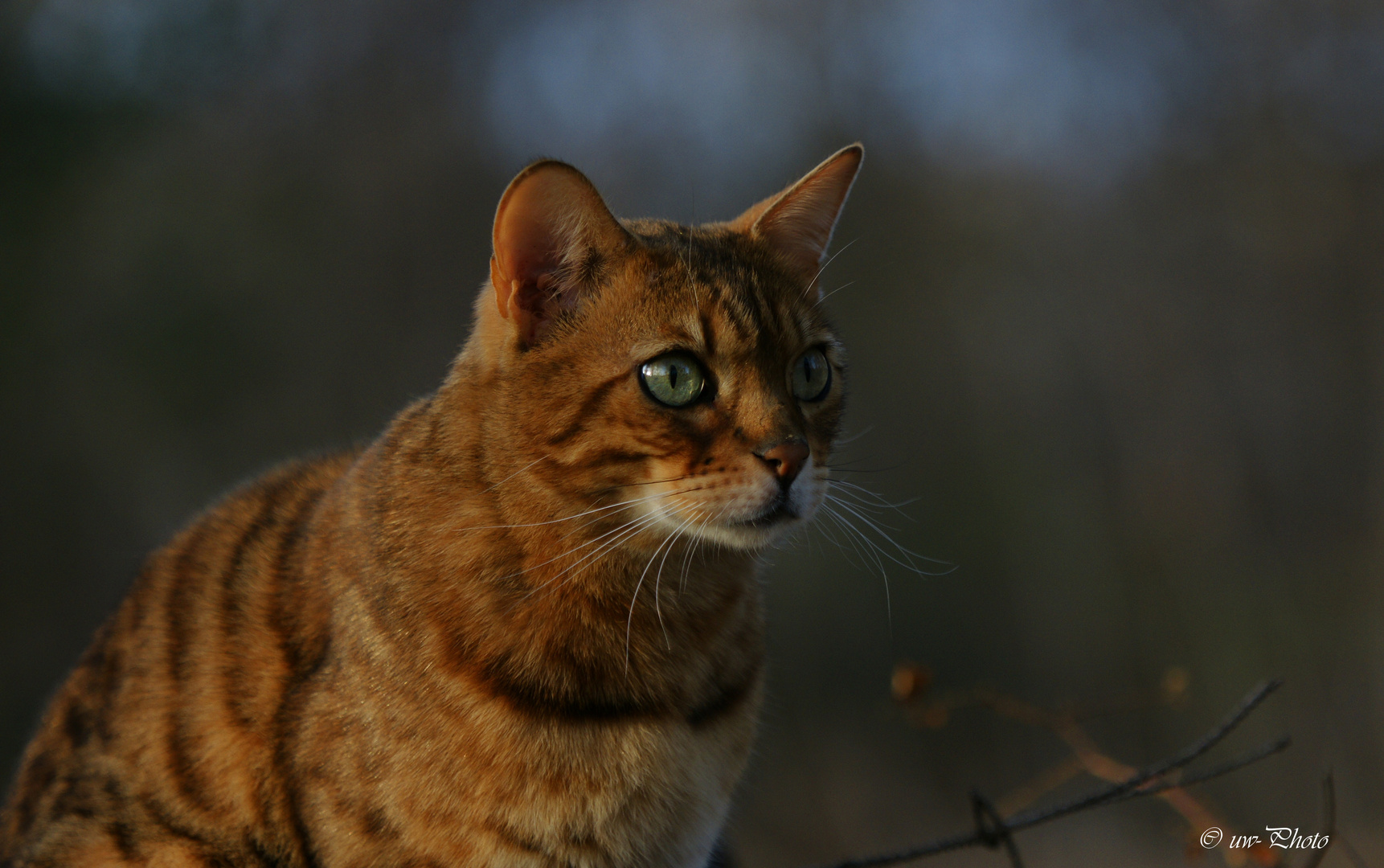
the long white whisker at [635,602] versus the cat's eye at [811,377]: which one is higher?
the cat's eye at [811,377]

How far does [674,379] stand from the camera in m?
1.97

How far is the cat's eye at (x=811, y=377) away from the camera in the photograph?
7.23 ft

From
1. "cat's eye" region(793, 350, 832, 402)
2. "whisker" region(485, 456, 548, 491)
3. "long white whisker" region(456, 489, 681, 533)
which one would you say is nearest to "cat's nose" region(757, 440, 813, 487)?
"long white whisker" region(456, 489, 681, 533)

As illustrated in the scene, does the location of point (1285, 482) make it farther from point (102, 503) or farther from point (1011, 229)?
point (102, 503)

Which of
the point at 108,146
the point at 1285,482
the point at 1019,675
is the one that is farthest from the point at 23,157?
the point at 1285,482

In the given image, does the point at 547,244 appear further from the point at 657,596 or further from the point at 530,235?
the point at 657,596

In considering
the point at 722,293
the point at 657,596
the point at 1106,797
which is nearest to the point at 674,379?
the point at 722,293

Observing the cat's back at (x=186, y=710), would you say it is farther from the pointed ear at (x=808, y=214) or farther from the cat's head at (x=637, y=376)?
the pointed ear at (x=808, y=214)

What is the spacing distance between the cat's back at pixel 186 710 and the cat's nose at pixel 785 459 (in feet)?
3.26

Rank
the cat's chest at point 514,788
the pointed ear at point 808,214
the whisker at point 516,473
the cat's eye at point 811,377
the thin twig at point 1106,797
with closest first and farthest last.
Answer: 1. the thin twig at point 1106,797
2. the cat's chest at point 514,788
3. the whisker at point 516,473
4. the cat's eye at point 811,377
5. the pointed ear at point 808,214

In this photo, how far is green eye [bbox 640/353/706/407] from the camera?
1.95 meters

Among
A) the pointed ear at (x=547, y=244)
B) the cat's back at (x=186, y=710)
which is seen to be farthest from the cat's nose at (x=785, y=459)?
the cat's back at (x=186, y=710)

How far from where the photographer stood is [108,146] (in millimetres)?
7312

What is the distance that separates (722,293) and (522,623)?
771mm
